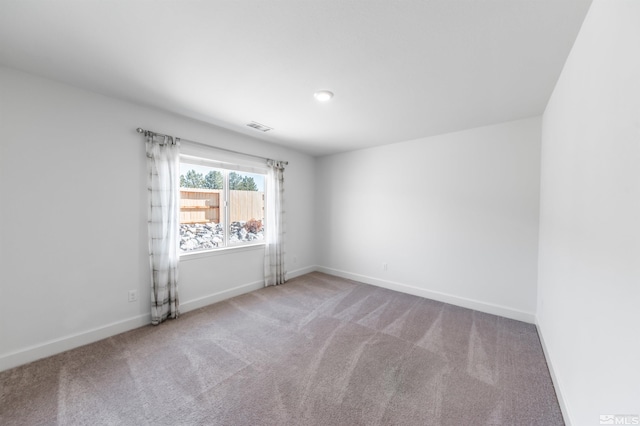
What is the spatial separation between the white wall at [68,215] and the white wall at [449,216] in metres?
2.81

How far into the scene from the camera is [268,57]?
5.57 ft

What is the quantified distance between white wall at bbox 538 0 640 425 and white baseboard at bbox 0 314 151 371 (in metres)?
3.62

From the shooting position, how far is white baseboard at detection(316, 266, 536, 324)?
109 inches

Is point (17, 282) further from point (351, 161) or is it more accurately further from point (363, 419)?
point (351, 161)

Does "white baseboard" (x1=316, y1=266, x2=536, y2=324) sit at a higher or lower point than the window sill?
lower

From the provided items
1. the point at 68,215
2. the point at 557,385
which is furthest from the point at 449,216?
the point at 68,215

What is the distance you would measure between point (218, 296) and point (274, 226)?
53.2 inches

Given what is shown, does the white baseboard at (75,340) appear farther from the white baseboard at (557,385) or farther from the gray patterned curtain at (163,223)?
the white baseboard at (557,385)

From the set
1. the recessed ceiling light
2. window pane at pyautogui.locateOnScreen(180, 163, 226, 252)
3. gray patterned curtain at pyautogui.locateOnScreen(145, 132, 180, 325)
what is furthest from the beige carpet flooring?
the recessed ceiling light

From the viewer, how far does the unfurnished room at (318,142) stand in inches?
49.8

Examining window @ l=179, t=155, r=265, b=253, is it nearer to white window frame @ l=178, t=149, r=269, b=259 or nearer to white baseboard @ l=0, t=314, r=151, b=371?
white window frame @ l=178, t=149, r=269, b=259

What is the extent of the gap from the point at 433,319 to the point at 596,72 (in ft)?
8.49

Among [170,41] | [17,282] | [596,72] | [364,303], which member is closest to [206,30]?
[170,41]

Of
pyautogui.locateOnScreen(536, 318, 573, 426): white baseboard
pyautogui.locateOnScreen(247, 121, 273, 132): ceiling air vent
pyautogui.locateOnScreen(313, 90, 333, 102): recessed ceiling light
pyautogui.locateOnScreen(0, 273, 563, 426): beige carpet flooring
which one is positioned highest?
pyautogui.locateOnScreen(247, 121, 273, 132): ceiling air vent
